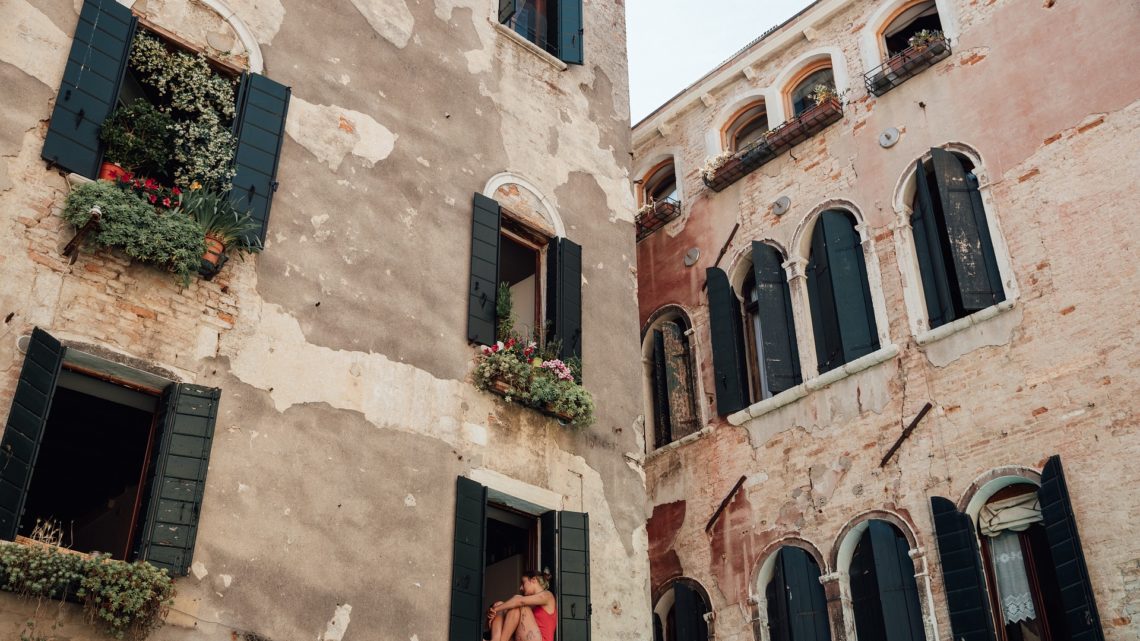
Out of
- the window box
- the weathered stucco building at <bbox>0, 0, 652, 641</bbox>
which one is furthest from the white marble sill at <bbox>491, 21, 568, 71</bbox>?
the window box

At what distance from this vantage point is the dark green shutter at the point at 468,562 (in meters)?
8.77

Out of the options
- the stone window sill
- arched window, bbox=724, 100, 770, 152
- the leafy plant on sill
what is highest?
arched window, bbox=724, 100, 770, 152

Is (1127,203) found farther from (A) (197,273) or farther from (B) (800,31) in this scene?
(A) (197,273)

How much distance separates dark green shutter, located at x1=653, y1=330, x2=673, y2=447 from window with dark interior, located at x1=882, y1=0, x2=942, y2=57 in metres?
4.40

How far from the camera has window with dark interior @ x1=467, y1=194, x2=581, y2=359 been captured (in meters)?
10.3

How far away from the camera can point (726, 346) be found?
44.5ft

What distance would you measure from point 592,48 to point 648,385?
411 cm

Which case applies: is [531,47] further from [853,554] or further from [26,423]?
[26,423]

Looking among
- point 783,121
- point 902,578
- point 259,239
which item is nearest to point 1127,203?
point 902,578

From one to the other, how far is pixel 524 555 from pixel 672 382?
4.38 meters

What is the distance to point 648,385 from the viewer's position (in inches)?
574

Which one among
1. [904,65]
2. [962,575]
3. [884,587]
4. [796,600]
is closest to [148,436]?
[796,600]

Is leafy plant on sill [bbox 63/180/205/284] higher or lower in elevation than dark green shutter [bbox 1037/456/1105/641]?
higher

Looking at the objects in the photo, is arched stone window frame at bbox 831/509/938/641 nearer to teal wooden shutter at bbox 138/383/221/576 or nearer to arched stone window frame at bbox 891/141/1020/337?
arched stone window frame at bbox 891/141/1020/337
